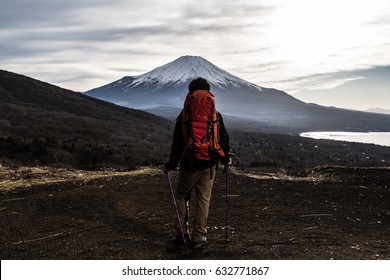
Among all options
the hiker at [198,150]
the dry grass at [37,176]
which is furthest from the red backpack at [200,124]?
the dry grass at [37,176]

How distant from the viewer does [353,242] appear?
7805 mm

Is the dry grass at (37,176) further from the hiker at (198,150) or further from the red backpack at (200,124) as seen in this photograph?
the red backpack at (200,124)

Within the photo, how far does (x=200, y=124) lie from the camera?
24.5ft

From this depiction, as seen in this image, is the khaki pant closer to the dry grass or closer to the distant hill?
the dry grass

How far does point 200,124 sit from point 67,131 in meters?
60.0

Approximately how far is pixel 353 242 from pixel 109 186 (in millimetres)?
8238

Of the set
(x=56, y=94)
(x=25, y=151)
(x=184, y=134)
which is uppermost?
(x=56, y=94)

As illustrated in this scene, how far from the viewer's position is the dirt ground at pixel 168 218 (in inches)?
293

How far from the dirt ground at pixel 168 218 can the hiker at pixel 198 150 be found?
1.63 feet

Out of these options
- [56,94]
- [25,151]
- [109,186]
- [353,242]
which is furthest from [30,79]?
[353,242]

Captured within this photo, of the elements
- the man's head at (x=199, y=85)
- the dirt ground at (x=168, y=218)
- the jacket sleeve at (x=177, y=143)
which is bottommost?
the dirt ground at (x=168, y=218)

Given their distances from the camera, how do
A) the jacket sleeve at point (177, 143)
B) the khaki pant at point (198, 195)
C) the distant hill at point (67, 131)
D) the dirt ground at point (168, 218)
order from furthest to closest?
the distant hill at point (67, 131)
the jacket sleeve at point (177, 143)
the khaki pant at point (198, 195)
the dirt ground at point (168, 218)

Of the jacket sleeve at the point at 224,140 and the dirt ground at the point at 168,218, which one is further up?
the jacket sleeve at the point at 224,140
